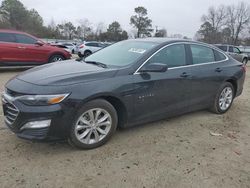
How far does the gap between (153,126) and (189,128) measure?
0.63m

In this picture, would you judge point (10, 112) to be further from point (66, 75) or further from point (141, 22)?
point (141, 22)

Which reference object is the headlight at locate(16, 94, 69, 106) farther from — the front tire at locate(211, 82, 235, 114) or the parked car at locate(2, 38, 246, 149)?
the front tire at locate(211, 82, 235, 114)

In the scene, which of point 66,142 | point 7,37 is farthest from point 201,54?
point 7,37

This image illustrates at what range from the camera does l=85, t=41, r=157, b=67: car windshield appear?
3.93 m

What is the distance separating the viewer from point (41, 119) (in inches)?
118

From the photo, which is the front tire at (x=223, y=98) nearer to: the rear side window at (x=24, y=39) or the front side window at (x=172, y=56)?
the front side window at (x=172, y=56)

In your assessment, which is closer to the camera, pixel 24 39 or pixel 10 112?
pixel 10 112

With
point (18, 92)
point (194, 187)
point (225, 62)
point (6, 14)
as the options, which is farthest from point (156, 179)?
point (6, 14)

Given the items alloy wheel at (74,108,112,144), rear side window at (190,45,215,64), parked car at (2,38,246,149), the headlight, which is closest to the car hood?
parked car at (2,38,246,149)

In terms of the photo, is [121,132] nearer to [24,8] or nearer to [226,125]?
[226,125]

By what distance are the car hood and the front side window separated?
85 centimetres

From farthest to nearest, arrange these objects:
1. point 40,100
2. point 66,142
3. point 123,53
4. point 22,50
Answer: point 22,50
point 123,53
point 66,142
point 40,100

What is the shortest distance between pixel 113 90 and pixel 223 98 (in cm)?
286

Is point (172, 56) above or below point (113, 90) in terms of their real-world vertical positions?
above
